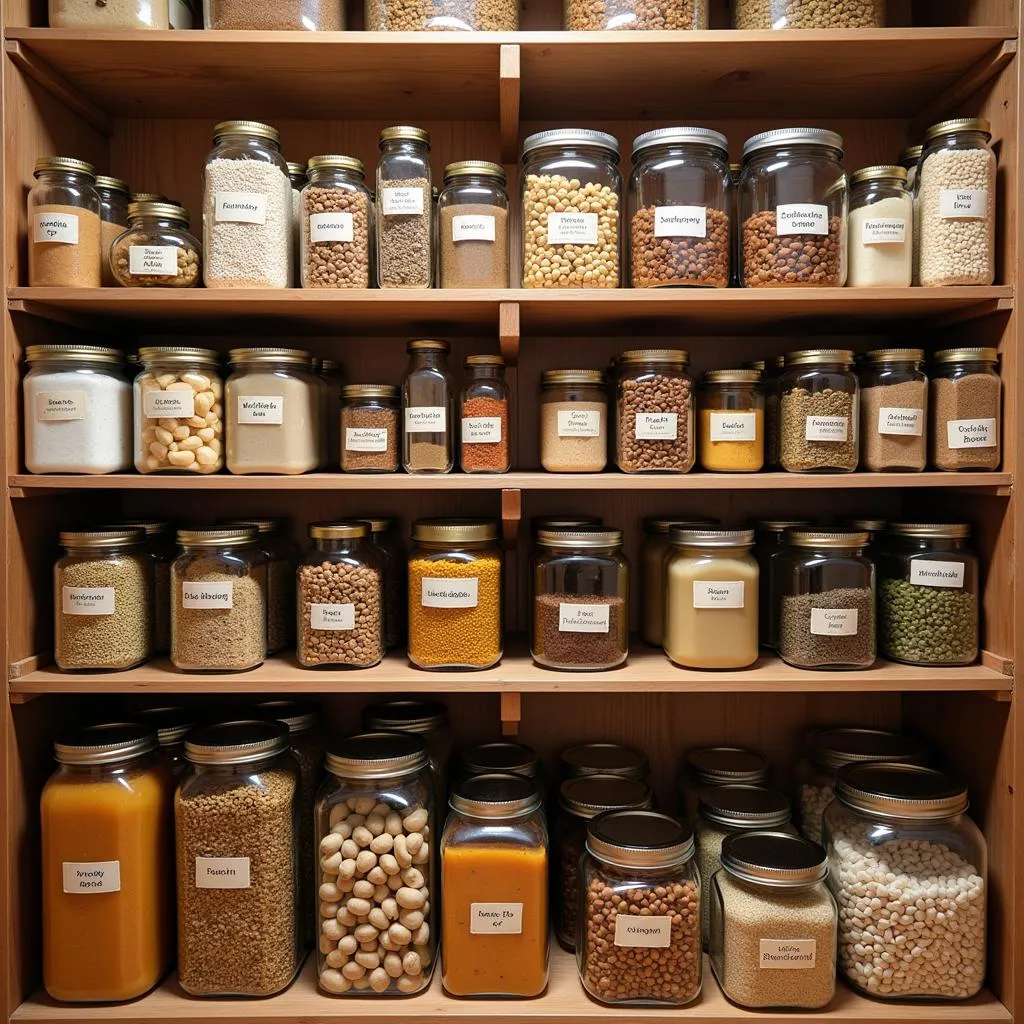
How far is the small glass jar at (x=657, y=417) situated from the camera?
1.39 m

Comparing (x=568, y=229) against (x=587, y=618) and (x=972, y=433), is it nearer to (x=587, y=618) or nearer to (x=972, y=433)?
(x=587, y=618)

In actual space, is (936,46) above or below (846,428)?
above

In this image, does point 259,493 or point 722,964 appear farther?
point 259,493

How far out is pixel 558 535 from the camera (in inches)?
55.7

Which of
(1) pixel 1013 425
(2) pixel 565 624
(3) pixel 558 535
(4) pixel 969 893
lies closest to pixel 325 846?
(2) pixel 565 624

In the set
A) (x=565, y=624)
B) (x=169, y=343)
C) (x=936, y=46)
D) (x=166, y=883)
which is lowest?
(x=166, y=883)

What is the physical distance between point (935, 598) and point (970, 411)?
1.12ft

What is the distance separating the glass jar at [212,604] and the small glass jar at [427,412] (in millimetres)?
346

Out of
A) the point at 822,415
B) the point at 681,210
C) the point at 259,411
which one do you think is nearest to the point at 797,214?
the point at 681,210

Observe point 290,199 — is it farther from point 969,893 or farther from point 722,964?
point 969,893

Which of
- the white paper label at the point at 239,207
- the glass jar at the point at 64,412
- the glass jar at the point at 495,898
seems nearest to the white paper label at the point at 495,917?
the glass jar at the point at 495,898

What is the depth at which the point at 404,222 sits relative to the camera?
4.49 feet

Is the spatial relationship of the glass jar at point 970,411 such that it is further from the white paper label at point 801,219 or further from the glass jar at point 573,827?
the glass jar at point 573,827

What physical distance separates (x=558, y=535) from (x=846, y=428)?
545 millimetres
